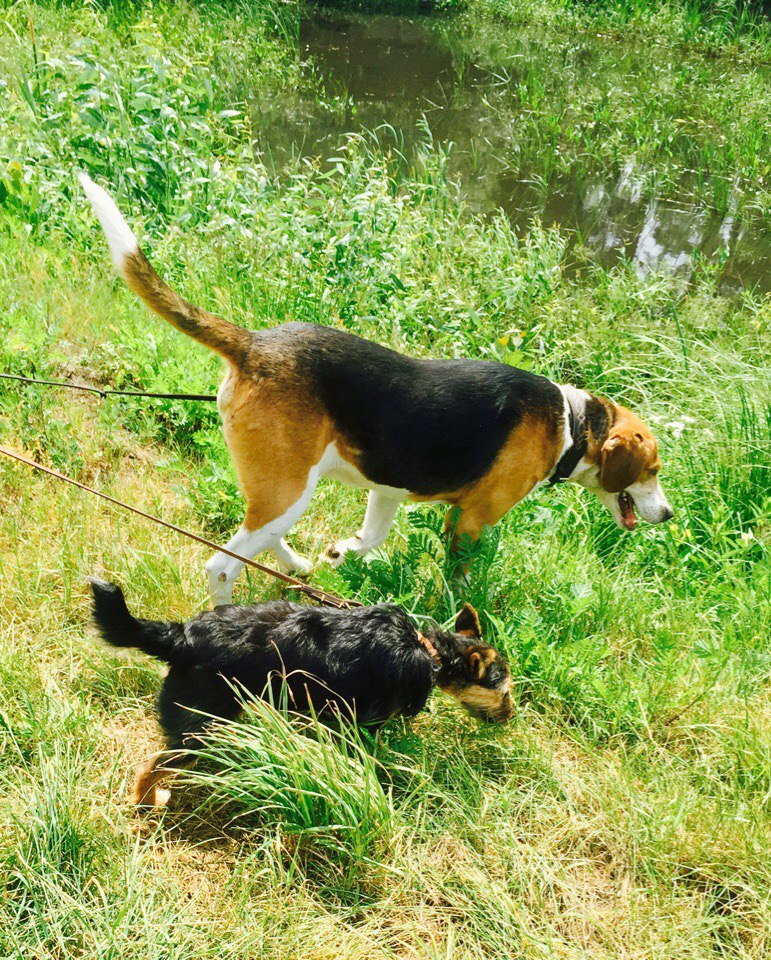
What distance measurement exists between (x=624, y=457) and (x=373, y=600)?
5.08 feet

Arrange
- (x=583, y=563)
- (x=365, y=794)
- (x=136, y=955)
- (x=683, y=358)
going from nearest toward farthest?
(x=136, y=955)
(x=365, y=794)
(x=583, y=563)
(x=683, y=358)

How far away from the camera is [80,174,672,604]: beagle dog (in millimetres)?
3580

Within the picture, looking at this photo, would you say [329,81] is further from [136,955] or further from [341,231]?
[136,955]

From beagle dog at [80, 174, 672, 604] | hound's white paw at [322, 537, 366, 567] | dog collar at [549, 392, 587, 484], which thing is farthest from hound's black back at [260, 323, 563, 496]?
hound's white paw at [322, 537, 366, 567]

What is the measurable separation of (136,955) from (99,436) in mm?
2745

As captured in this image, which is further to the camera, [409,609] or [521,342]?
[521,342]

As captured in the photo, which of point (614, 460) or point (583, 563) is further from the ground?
point (614, 460)

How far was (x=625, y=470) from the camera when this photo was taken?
14.6 ft

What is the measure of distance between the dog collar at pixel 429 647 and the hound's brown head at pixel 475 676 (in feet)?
0.06

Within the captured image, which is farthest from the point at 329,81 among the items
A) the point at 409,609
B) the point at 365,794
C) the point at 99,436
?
the point at 365,794

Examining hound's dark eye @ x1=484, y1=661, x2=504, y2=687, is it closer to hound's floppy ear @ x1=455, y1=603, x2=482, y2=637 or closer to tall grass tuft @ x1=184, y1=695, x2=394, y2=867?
hound's floppy ear @ x1=455, y1=603, x2=482, y2=637

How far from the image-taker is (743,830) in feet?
9.84

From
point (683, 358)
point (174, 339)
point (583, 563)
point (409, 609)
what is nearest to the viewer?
point (409, 609)

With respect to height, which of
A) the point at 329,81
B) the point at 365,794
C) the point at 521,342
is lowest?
the point at 365,794
